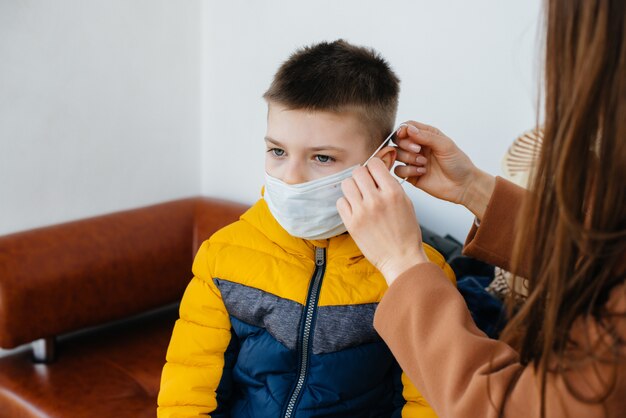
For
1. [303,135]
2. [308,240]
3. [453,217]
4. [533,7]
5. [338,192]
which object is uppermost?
[533,7]

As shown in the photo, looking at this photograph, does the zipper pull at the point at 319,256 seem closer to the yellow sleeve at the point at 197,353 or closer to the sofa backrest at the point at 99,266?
the yellow sleeve at the point at 197,353

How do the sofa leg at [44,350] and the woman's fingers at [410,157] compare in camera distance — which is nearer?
the woman's fingers at [410,157]

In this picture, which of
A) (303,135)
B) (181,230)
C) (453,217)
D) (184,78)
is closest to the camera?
(303,135)

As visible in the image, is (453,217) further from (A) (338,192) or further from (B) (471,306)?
(A) (338,192)

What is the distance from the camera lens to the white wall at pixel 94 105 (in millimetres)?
2025

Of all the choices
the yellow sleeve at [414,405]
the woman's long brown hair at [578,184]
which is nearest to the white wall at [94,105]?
the yellow sleeve at [414,405]

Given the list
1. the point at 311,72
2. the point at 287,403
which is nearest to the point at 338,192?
the point at 311,72

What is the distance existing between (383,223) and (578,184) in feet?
1.05

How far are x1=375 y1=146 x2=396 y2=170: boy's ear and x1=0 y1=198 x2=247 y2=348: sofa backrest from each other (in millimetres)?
972

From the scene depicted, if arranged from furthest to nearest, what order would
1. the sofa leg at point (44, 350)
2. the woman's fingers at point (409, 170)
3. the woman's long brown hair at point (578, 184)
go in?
1. the sofa leg at point (44, 350)
2. the woman's fingers at point (409, 170)
3. the woman's long brown hair at point (578, 184)

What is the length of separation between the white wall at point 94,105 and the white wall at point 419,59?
172 millimetres

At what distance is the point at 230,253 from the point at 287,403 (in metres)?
0.34

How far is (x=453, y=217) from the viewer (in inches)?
80.7

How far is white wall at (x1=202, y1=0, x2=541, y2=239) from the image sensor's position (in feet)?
6.01
